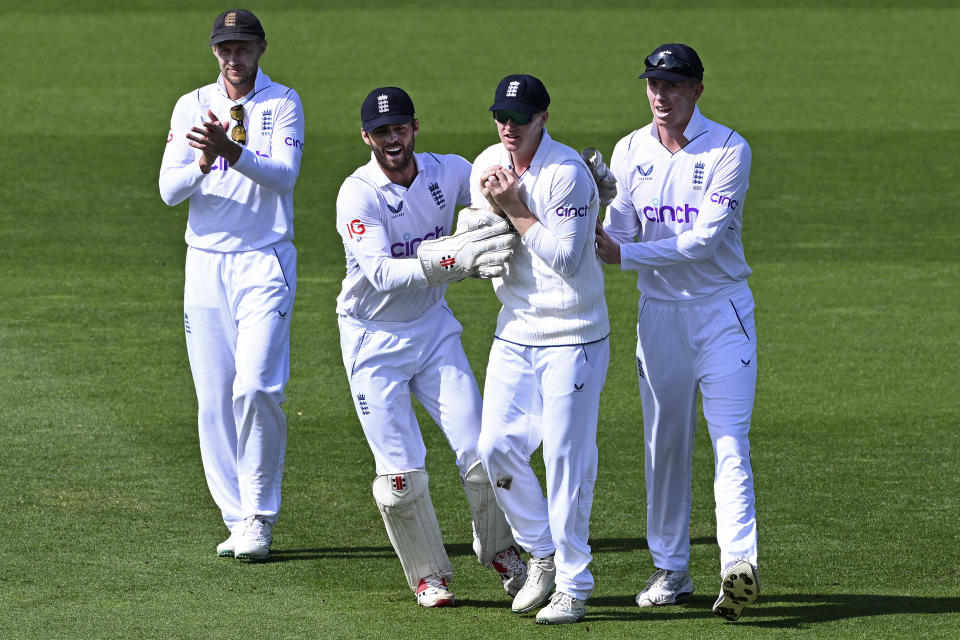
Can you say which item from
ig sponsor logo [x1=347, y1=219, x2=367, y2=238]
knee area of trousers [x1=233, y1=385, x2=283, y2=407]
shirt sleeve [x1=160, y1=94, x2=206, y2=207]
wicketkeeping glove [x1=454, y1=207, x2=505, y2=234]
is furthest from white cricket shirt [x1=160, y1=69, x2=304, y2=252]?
wicketkeeping glove [x1=454, y1=207, x2=505, y2=234]

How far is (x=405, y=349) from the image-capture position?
7.02 m

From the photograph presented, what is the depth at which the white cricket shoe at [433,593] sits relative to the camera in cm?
691

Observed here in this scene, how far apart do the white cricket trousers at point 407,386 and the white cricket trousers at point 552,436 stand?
266 mm

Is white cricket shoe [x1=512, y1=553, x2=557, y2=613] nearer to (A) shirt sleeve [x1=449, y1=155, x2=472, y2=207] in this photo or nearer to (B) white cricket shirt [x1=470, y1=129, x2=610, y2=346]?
(B) white cricket shirt [x1=470, y1=129, x2=610, y2=346]

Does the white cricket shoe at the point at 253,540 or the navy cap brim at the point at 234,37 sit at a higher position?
the navy cap brim at the point at 234,37

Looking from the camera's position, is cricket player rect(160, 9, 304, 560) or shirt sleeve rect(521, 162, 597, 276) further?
cricket player rect(160, 9, 304, 560)

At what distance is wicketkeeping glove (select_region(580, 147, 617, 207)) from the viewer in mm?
6719

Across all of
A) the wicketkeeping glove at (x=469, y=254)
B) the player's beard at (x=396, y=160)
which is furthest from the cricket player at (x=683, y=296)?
the player's beard at (x=396, y=160)

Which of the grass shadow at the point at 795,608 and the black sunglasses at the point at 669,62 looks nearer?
the grass shadow at the point at 795,608

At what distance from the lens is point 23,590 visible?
23.0 ft

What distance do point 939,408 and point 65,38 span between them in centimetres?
2241

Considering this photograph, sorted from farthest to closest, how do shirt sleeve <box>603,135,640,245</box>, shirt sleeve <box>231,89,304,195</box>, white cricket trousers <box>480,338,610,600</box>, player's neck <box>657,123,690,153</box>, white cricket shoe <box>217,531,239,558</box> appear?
white cricket shoe <box>217,531,239,558</box> → shirt sleeve <box>231,89,304,195</box> → shirt sleeve <box>603,135,640,245</box> → player's neck <box>657,123,690,153</box> → white cricket trousers <box>480,338,610,600</box>

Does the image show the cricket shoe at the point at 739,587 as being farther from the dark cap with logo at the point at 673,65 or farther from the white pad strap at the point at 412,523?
the dark cap with logo at the point at 673,65

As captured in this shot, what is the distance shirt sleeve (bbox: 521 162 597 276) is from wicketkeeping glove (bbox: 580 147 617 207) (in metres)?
0.19
